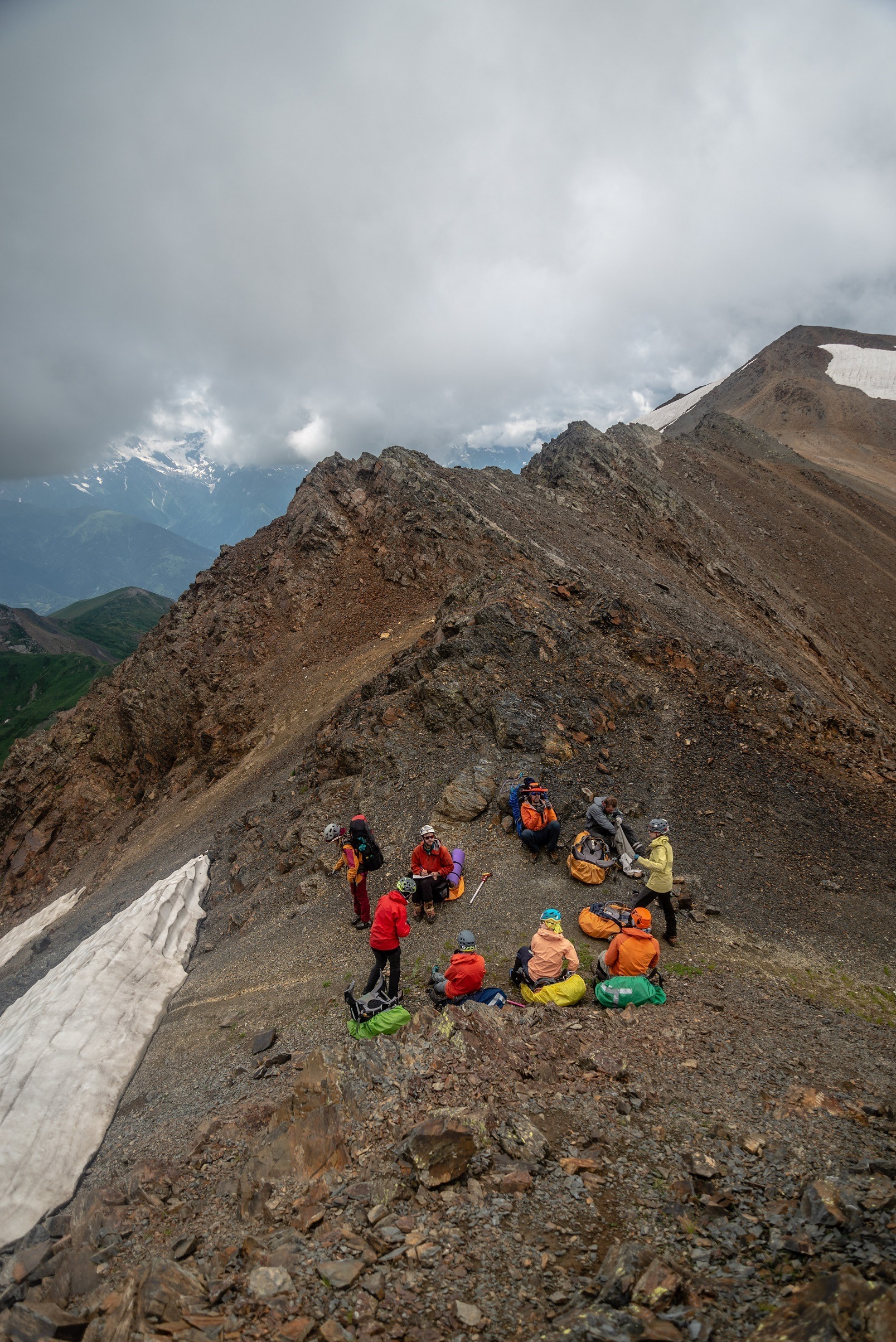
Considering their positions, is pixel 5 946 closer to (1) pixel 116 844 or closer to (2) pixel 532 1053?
(1) pixel 116 844

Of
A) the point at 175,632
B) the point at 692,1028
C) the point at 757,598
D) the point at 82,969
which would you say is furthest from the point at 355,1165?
the point at 757,598

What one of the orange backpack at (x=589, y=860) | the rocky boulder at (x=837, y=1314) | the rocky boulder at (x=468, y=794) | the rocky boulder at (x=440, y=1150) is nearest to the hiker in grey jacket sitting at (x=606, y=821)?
the orange backpack at (x=589, y=860)

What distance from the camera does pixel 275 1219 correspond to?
527cm

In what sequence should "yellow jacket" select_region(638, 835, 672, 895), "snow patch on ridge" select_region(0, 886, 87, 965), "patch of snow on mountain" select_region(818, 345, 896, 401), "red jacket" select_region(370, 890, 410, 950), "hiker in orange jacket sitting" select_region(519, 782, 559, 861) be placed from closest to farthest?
"red jacket" select_region(370, 890, 410, 950)
"yellow jacket" select_region(638, 835, 672, 895)
"hiker in orange jacket sitting" select_region(519, 782, 559, 861)
"snow patch on ridge" select_region(0, 886, 87, 965)
"patch of snow on mountain" select_region(818, 345, 896, 401)

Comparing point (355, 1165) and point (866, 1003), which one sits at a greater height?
point (355, 1165)

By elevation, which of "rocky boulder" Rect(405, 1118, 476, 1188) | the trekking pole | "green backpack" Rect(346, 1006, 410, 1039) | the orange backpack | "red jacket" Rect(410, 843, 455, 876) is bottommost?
the orange backpack

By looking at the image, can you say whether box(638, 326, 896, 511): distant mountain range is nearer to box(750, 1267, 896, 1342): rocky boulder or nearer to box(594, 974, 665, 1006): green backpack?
box(594, 974, 665, 1006): green backpack

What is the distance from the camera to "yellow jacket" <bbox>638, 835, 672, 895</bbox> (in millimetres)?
9305

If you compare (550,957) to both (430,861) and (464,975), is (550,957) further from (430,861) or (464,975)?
(430,861)

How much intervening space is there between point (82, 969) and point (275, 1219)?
8999mm

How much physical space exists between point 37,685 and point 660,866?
502ft

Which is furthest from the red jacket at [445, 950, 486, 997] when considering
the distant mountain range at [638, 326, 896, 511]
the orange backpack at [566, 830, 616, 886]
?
the distant mountain range at [638, 326, 896, 511]

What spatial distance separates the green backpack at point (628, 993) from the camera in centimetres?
782

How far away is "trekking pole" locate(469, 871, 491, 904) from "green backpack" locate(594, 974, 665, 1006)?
12.2ft
